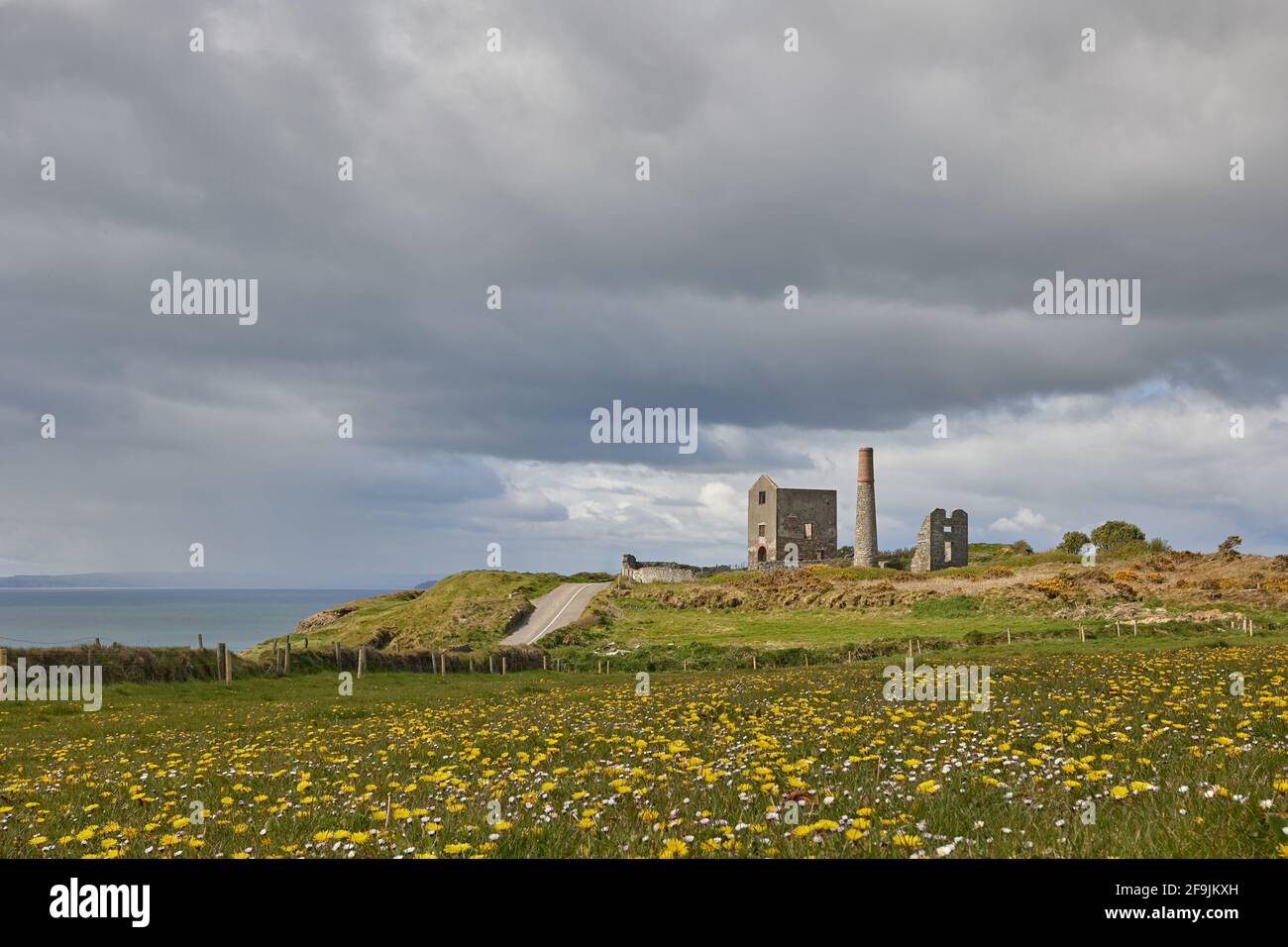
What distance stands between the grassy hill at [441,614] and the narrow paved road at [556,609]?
1402 mm

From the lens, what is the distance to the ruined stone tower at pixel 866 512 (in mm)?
118250

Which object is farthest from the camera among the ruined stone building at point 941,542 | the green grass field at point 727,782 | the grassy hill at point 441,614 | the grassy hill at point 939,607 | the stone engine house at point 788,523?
the stone engine house at point 788,523

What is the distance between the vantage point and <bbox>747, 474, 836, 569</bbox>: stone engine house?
4983 inches

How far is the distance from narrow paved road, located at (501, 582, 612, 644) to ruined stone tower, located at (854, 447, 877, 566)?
3634 centimetres

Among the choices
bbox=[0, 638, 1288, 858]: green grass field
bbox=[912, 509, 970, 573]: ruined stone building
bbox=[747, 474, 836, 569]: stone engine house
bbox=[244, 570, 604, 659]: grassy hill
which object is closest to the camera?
bbox=[0, 638, 1288, 858]: green grass field

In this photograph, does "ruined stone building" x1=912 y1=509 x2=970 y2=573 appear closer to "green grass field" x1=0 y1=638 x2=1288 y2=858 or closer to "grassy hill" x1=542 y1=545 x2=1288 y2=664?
"grassy hill" x1=542 y1=545 x2=1288 y2=664

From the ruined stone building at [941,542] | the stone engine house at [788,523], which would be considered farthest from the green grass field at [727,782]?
the stone engine house at [788,523]

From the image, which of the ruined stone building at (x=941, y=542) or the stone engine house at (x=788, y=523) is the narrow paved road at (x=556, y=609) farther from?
the ruined stone building at (x=941, y=542)

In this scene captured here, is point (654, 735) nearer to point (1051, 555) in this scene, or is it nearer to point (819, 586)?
point (819, 586)

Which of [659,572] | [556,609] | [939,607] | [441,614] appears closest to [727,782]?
[939,607]

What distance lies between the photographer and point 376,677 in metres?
48.2

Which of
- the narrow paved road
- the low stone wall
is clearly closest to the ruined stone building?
the low stone wall
